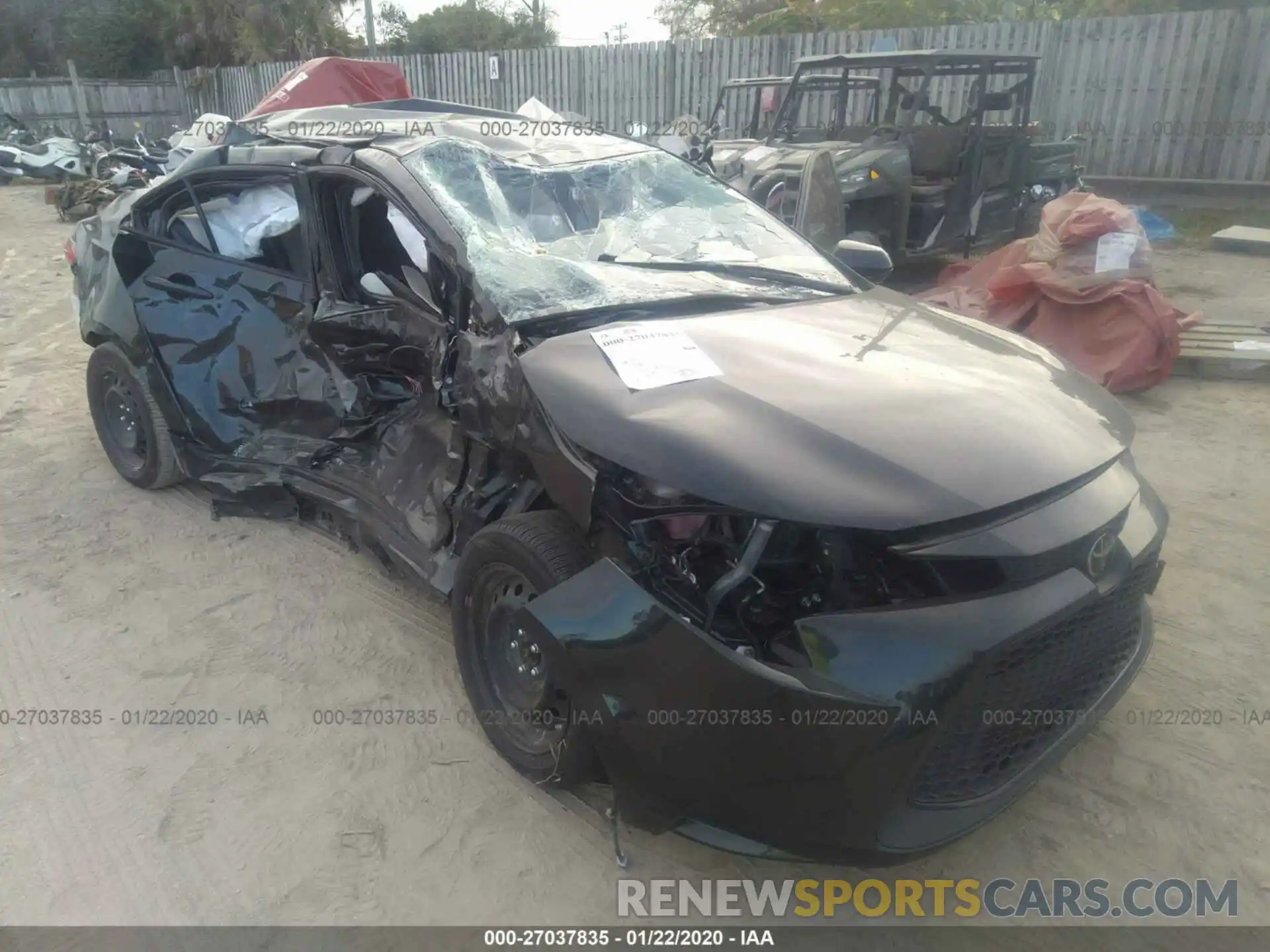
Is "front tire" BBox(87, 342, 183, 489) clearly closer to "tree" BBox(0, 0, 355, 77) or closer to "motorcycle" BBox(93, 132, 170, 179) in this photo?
"motorcycle" BBox(93, 132, 170, 179)

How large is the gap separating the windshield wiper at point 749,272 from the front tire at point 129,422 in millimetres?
2535

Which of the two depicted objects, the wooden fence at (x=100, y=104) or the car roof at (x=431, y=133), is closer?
the car roof at (x=431, y=133)

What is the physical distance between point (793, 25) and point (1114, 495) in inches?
709

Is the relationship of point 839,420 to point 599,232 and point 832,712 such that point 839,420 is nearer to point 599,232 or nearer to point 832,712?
point 832,712

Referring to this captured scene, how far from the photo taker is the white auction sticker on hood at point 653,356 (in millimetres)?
2299

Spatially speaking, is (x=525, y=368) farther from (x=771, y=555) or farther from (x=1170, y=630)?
(x=1170, y=630)

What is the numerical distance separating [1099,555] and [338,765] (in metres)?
2.22

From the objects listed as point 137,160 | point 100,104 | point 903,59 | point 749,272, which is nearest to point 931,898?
point 749,272

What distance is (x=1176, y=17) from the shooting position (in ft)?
36.7

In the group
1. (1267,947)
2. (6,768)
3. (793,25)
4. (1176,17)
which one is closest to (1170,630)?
(1267,947)

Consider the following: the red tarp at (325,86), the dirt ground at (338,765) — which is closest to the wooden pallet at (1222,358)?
the dirt ground at (338,765)

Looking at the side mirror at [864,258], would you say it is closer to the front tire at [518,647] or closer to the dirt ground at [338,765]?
the dirt ground at [338,765]

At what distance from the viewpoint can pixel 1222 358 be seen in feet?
18.8

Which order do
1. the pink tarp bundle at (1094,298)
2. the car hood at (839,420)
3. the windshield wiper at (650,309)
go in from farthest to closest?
1. the pink tarp bundle at (1094,298)
2. the windshield wiper at (650,309)
3. the car hood at (839,420)
